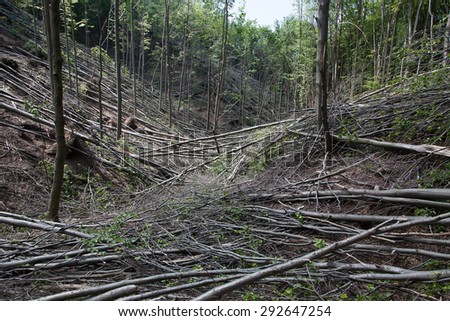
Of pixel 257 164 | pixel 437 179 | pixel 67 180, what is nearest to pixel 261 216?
pixel 437 179

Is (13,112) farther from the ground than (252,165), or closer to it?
farther from the ground

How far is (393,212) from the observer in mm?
3221

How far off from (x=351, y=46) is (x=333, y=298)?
44.0 feet

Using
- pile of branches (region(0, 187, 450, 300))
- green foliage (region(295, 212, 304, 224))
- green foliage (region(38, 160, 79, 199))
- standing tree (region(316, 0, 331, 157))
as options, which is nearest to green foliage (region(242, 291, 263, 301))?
pile of branches (region(0, 187, 450, 300))

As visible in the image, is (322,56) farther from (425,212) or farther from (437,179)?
(425,212)

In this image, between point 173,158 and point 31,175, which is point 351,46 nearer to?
point 173,158

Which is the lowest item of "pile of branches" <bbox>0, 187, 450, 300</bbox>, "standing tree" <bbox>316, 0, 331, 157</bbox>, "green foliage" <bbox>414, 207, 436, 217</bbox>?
"pile of branches" <bbox>0, 187, 450, 300</bbox>

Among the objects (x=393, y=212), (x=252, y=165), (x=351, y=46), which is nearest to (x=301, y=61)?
(x=351, y=46)

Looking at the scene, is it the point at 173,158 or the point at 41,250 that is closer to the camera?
the point at 41,250

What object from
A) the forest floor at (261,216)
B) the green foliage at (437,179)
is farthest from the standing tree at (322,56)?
the green foliage at (437,179)

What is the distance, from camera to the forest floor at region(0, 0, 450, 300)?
7.72ft

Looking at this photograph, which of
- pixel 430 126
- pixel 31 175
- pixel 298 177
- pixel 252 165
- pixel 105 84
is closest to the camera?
pixel 430 126

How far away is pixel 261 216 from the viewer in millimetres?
3617

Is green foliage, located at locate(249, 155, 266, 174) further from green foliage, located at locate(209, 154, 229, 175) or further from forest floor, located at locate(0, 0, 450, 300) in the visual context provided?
green foliage, located at locate(209, 154, 229, 175)
